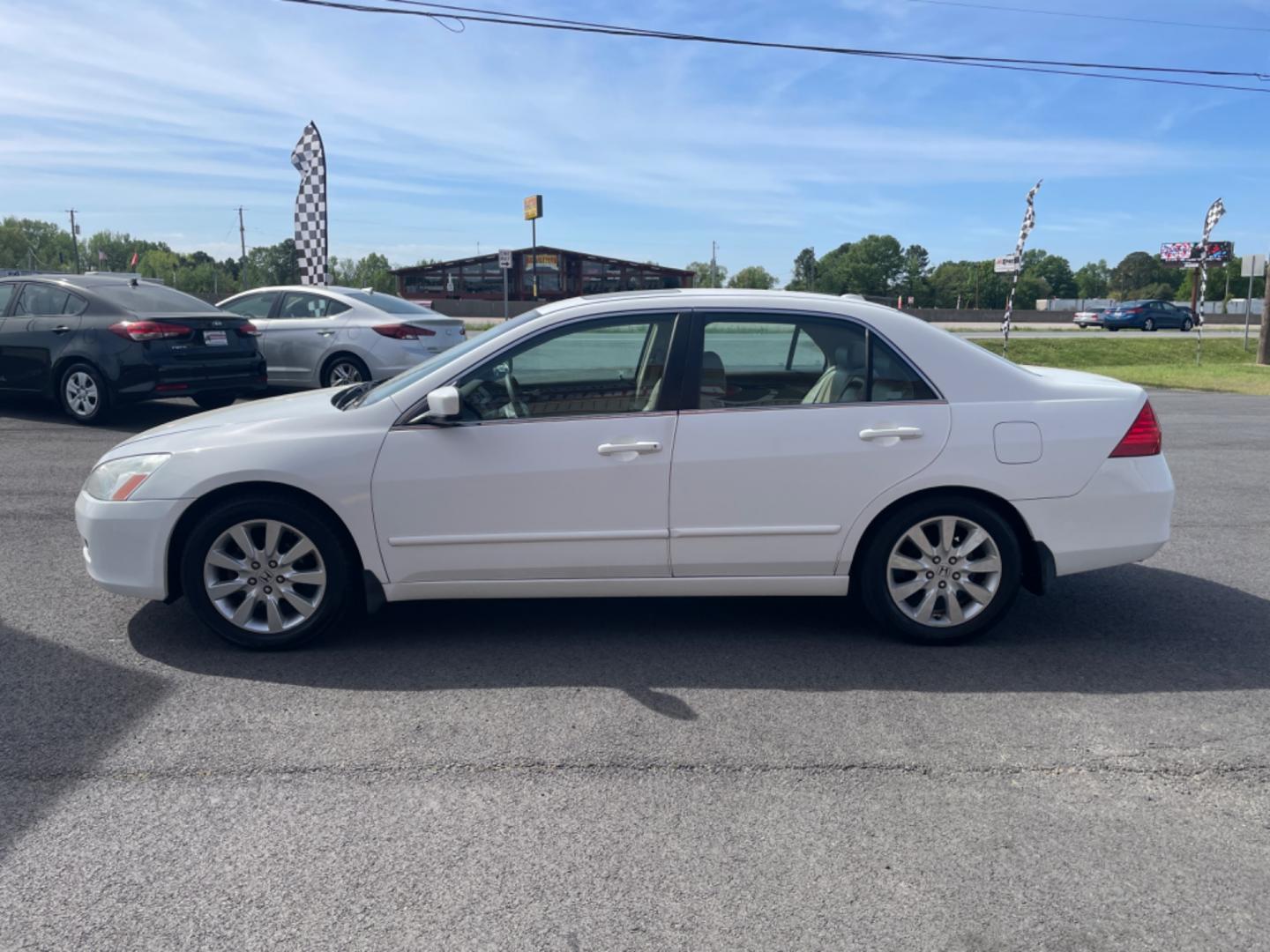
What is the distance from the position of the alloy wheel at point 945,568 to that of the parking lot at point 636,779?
0.20 m

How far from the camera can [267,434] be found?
437 centimetres

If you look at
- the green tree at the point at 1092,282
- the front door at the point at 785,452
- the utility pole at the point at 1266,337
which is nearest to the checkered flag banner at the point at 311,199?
the front door at the point at 785,452

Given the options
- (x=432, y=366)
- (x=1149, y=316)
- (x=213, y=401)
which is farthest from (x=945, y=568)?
(x=1149, y=316)

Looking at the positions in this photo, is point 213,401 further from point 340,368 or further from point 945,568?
point 945,568

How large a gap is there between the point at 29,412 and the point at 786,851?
11.7 meters

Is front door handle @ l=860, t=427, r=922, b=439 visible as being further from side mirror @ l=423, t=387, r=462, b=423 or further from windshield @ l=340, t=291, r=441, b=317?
windshield @ l=340, t=291, r=441, b=317

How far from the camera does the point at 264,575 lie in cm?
436

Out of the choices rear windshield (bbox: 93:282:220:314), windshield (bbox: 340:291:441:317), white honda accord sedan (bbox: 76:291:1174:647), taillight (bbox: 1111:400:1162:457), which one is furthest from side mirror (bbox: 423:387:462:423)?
windshield (bbox: 340:291:441:317)

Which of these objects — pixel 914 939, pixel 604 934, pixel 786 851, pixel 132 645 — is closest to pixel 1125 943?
pixel 914 939

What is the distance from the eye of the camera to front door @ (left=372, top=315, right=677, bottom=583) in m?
4.30

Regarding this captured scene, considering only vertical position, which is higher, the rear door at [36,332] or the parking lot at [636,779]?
the rear door at [36,332]

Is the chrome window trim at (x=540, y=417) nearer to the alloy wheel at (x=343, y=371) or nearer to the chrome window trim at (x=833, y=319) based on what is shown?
the chrome window trim at (x=833, y=319)

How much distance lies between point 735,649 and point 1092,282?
163 metres

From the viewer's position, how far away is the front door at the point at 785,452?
434cm
